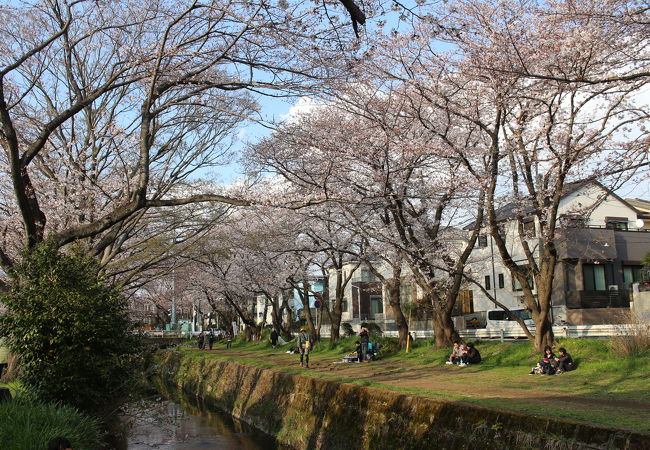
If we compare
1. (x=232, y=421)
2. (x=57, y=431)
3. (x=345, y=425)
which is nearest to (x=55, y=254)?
(x=57, y=431)

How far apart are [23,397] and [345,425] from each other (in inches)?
235

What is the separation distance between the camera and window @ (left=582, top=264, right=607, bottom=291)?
29.0 meters

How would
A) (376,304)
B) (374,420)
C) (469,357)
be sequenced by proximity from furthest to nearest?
(376,304) < (469,357) < (374,420)

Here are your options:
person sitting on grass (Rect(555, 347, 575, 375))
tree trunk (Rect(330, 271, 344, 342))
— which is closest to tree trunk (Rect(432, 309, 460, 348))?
person sitting on grass (Rect(555, 347, 575, 375))

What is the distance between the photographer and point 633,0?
317 inches

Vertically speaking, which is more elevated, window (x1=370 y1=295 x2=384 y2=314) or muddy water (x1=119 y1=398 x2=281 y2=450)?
window (x1=370 y1=295 x2=384 y2=314)

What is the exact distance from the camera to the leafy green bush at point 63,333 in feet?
28.0

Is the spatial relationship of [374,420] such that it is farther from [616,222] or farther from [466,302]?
[466,302]

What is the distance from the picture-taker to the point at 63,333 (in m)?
8.57

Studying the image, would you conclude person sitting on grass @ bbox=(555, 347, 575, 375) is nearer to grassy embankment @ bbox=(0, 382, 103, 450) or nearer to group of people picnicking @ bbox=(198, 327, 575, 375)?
group of people picnicking @ bbox=(198, 327, 575, 375)

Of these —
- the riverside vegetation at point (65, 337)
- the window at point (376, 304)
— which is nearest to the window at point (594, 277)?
the window at point (376, 304)

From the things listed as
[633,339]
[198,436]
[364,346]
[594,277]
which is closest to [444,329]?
[364,346]

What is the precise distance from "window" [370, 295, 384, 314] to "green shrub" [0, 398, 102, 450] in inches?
1537

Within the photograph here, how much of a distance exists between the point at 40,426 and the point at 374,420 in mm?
A: 5890
